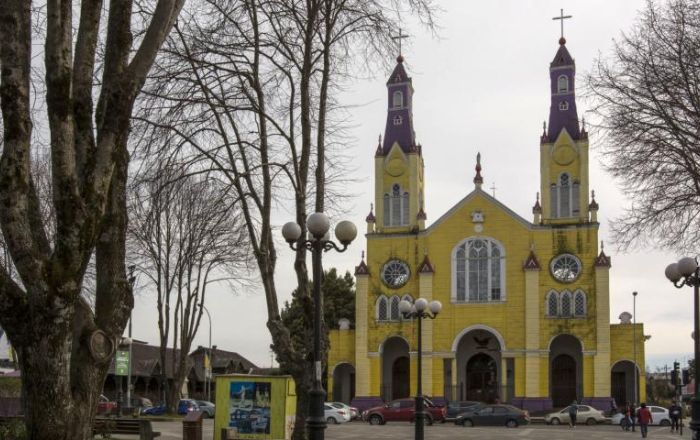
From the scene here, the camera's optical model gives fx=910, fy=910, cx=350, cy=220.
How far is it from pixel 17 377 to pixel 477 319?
99.1 ft

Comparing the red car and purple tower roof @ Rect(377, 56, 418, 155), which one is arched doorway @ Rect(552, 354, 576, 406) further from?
purple tower roof @ Rect(377, 56, 418, 155)

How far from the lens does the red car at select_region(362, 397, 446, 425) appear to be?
46.8 metres

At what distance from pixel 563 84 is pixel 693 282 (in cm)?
4217

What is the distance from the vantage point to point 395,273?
5819 centimetres

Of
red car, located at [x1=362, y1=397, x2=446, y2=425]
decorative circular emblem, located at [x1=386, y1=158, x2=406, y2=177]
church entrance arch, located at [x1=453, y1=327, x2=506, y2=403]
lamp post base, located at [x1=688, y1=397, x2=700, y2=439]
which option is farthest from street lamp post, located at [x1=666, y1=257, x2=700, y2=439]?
decorative circular emblem, located at [x1=386, y1=158, x2=406, y2=177]

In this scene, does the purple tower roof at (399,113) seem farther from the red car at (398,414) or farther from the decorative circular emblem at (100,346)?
the decorative circular emblem at (100,346)

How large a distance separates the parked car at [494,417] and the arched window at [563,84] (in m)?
22.4

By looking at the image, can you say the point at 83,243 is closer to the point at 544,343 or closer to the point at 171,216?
the point at 171,216

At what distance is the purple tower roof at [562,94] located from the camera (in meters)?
57.1

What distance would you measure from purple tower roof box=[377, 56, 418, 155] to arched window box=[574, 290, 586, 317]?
1397cm

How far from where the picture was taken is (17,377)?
3322 centimetres

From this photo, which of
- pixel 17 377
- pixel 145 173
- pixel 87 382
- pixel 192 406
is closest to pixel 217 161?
pixel 145 173

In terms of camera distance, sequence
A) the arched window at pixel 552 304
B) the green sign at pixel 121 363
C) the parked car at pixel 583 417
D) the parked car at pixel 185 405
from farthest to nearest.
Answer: the arched window at pixel 552 304 → the parked car at pixel 185 405 → the parked car at pixel 583 417 → the green sign at pixel 121 363

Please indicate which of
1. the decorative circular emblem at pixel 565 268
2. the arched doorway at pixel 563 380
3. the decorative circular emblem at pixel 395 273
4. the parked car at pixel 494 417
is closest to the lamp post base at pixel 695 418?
the parked car at pixel 494 417
